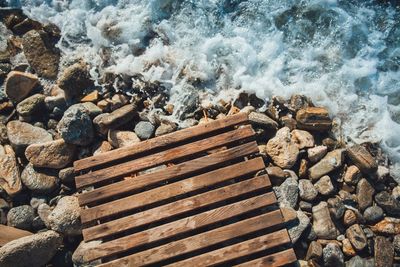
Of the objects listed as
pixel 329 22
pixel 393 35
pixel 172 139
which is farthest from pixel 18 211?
pixel 393 35

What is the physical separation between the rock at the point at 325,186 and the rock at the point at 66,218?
2.36 metres

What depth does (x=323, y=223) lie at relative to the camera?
12.5ft

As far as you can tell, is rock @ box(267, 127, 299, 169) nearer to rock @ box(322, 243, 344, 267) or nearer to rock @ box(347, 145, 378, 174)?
rock @ box(347, 145, 378, 174)

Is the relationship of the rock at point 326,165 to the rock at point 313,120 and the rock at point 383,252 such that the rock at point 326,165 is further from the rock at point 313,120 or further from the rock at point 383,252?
the rock at point 383,252

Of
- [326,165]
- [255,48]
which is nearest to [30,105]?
[255,48]

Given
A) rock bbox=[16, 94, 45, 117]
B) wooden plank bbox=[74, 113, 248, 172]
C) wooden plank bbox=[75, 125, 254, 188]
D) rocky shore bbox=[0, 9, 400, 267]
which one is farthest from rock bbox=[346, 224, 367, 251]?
rock bbox=[16, 94, 45, 117]

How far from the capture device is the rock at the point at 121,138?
13.4ft

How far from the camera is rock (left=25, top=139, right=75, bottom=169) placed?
399 cm

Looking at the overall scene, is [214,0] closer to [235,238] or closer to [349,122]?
[349,122]

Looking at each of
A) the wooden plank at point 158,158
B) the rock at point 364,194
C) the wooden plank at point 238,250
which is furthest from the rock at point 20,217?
the rock at point 364,194

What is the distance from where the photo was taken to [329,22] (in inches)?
Result: 196

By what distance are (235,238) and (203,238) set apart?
292 mm

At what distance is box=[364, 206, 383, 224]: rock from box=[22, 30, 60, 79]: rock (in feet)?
12.0

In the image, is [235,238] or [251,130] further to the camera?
[251,130]
